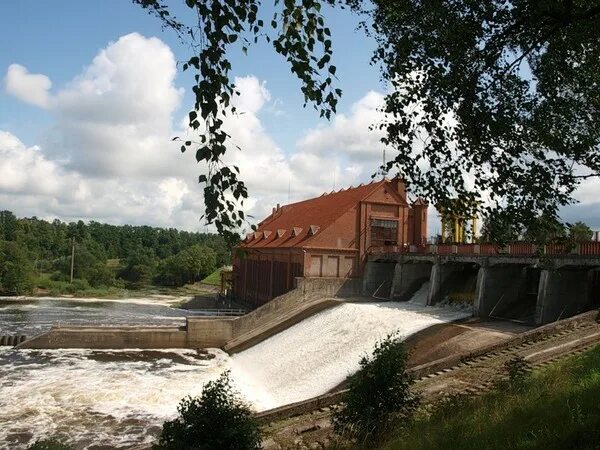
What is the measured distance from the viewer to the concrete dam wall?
31047mm

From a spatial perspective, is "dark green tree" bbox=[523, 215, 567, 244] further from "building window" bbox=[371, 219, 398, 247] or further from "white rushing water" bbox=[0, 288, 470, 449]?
"building window" bbox=[371, 219, 398, 247]

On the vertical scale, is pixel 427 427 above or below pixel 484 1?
below

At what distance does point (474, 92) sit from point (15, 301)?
2595 inches

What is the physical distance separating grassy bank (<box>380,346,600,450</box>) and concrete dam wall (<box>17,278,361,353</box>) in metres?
20.4

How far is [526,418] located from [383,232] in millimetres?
32769

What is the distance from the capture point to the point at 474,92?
7480 mm

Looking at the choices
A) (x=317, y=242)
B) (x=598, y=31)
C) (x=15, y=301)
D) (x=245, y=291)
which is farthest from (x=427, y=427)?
(x=15, y=301)

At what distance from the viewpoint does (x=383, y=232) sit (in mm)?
41375

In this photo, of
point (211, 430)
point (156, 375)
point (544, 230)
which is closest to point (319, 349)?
point (156, 375)

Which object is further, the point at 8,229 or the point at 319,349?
the point at 8,229

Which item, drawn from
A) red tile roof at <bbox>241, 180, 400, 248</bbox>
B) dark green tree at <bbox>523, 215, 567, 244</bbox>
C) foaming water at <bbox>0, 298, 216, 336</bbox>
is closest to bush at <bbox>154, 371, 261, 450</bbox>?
dark green tree at <bbox>523, 215, 567, 244</bbox>

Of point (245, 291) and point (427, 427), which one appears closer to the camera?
point (427, 427)

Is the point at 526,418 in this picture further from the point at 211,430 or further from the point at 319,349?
the point at 319,349

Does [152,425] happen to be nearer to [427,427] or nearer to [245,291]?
[427,427]
